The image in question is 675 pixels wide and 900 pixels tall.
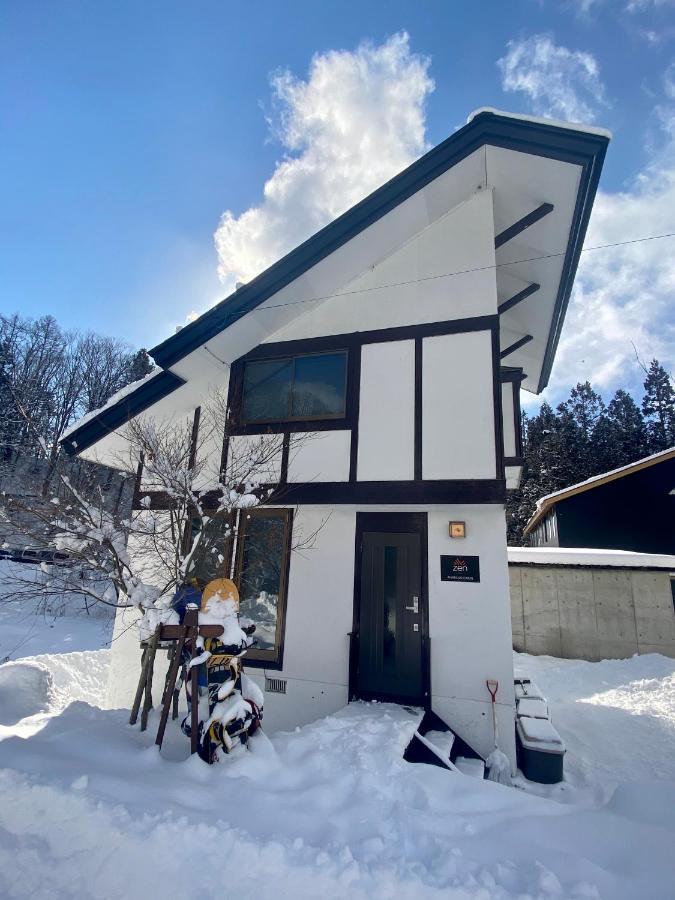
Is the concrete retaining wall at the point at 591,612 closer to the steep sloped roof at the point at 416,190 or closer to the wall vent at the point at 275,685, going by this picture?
the steep sloped roof at the point at 416,190

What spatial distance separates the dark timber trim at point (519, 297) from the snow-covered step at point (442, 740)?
21.0 feet

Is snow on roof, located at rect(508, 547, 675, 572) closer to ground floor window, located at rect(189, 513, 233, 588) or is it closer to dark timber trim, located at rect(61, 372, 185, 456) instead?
ground floor window, located at rect(189, 513, 233, 588)

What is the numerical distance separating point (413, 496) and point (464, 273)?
3.16m

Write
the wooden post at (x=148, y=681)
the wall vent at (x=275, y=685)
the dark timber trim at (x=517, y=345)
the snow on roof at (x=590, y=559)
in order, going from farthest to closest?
the snow on roof at (x=590, y=559) < the dark timber trim at (x=517, y=345) < the wall vent at (x=275, y=685) < the wooden post at (x=148, y=681)

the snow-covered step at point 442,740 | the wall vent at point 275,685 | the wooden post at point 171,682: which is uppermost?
the wooden post at point 171,682

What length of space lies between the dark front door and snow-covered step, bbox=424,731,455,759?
38 centimetres

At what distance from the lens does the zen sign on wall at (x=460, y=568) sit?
16.9 ft

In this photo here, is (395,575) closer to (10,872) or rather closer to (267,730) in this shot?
(267,730)

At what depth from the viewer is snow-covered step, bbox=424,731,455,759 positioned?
4306 millimetres

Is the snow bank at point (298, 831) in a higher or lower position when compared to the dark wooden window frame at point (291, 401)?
lower

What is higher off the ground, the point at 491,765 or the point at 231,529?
the point at 231,529

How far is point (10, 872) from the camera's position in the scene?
2287 mm

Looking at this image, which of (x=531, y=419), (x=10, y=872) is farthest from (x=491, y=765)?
(x=531, y=419)

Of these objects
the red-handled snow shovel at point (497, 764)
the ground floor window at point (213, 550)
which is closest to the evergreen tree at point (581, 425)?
the red-handled snow shovel at point (497, 764)
